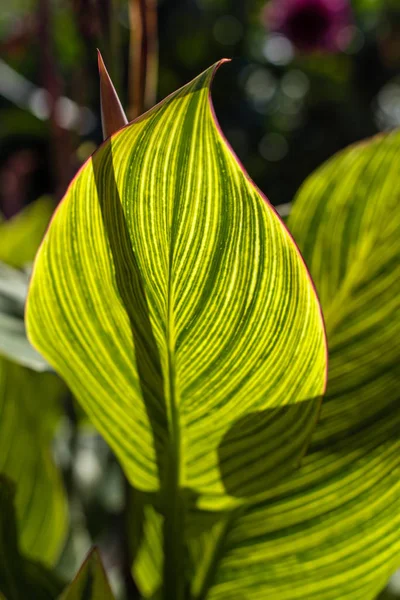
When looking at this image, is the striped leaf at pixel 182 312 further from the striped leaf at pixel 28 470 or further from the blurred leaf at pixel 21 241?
the blurred leaf at pixel 21 241

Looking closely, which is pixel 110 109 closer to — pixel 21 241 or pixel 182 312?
pixel 182 312

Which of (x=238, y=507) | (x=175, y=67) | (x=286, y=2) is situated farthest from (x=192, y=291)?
(x=175, y=67)

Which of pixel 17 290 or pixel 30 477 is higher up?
pixel 17 290

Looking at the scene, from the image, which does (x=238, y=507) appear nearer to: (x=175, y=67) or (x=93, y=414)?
(x=93, y=414)

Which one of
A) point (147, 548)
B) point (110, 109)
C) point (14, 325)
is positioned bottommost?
point (147, 548)

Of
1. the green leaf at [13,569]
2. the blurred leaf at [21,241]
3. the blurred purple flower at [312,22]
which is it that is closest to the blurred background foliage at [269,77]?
the blurred purple flower at [312,22]

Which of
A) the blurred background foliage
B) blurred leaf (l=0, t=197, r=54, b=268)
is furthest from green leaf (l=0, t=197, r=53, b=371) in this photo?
the blurred background foliage

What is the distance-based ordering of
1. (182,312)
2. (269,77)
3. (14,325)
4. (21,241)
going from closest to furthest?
(182,312)
(14,325)
(21,241)
(269,77)

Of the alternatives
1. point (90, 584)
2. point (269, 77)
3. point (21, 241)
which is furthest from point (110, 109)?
point (269, 77)
